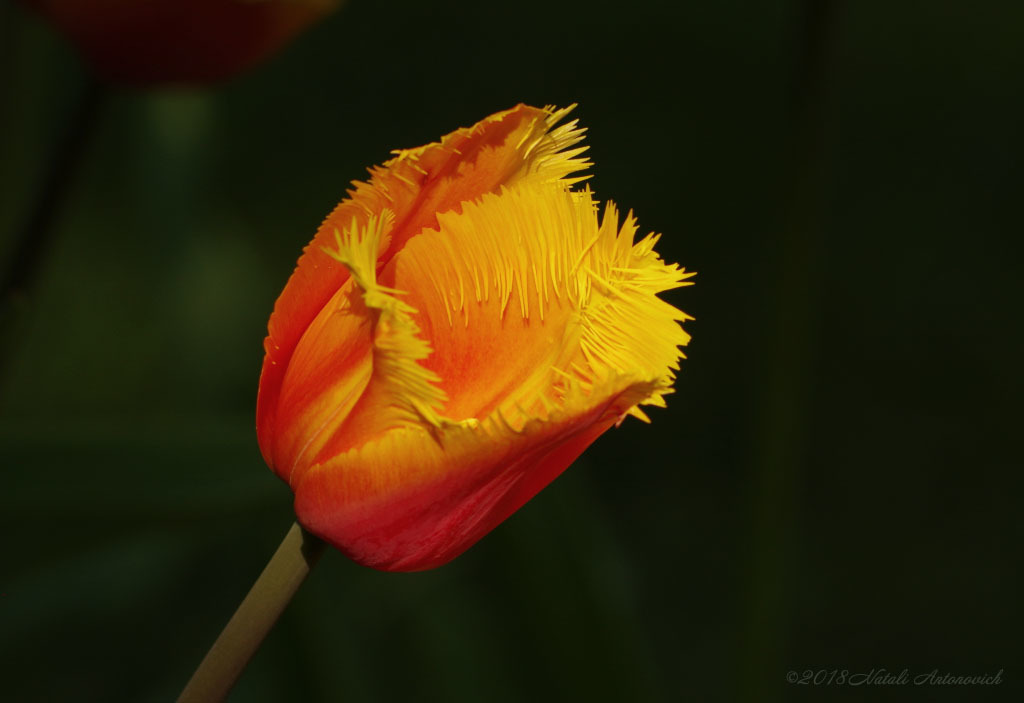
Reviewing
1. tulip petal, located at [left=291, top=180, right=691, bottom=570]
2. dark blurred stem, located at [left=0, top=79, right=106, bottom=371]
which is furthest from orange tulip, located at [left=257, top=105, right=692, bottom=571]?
dark blurred stem, located at [left=0, top=79, right=106, bottom=371]

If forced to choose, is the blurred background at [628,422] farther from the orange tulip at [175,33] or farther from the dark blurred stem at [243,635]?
the dark blurred stem at [243,635]

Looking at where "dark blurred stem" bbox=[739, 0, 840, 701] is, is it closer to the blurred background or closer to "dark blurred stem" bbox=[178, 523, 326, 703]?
the blurred background

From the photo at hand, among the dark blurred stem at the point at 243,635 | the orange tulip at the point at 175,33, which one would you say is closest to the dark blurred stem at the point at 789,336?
the orange tulip at the point at 175,33

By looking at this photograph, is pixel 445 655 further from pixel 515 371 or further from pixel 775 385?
pixel 515 371

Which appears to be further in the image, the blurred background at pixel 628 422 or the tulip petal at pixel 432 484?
the blurred background at pixel 628 422

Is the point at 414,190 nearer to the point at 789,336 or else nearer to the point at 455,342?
the point at 455,342

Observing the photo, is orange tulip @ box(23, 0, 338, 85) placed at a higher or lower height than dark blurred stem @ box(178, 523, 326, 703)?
higher

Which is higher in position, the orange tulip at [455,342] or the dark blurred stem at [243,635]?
the orange tulip at [455,342]
